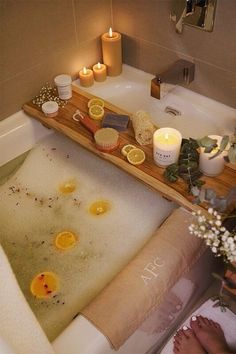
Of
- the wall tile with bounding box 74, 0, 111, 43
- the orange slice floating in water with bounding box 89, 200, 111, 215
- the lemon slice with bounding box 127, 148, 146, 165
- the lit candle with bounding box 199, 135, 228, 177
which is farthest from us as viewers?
the wall tile with bounding box 74, 0, 111, 43

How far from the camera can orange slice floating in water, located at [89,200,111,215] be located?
164 centimetres

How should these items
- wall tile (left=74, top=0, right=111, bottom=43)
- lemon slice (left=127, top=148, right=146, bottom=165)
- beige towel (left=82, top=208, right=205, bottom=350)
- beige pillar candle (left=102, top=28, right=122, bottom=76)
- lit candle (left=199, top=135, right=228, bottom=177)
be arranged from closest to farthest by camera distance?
beige towel (left=82, top=208, right=205, bottom=350)
lit candle (left=199, top=135, right=228, bottom=177)
lemon slice (left=127, top=148, right=146, bottom=165)
wall tile (left=74, top=0, right=111, bottom=43)
beige pillar candle (left=102, top=28, right=122, bottom=76)

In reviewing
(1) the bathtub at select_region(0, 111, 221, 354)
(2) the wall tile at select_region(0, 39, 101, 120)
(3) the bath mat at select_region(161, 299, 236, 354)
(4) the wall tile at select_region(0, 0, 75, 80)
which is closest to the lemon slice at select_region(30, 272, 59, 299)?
(1) the bathtub at select_region(0, 111, 221, 354)

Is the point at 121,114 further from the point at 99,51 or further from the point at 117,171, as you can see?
the point at 99,51

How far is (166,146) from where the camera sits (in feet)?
4.63

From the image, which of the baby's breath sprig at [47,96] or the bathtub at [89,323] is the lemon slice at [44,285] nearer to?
the bathtub at [89,323]

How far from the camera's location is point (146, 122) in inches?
61.2

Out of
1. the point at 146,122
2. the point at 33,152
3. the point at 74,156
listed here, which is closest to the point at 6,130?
the point at 33,152

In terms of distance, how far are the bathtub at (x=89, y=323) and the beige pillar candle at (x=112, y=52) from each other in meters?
0.43

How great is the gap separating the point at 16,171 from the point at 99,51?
719 mm

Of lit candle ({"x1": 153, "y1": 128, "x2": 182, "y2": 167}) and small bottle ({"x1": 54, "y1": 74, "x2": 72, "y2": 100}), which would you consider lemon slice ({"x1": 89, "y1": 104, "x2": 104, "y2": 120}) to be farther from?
lit candle ({"x1": 153, "y1": 128, "x2": 182, "y2": 167})

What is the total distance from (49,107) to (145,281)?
0.86m

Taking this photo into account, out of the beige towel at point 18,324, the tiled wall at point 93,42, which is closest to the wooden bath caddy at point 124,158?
the tiled wall at point 93,42

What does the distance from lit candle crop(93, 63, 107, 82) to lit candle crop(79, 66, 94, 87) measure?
30mm
